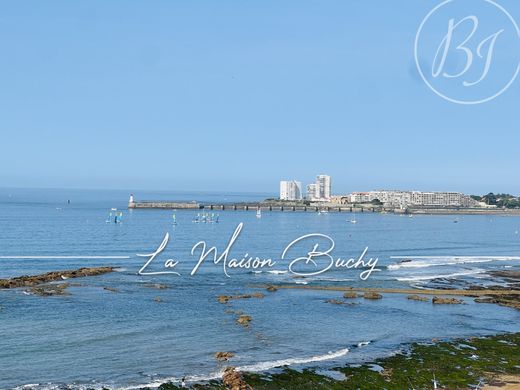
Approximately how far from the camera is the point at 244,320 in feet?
132

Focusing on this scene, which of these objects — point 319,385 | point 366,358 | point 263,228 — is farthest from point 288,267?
point 263,228

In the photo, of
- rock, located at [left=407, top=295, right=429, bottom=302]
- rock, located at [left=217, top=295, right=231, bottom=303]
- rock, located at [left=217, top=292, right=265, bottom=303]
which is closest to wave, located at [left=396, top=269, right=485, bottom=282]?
rock, located at [left=407, top=295, right=429, bottom=302]

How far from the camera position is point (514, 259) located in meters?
86.6

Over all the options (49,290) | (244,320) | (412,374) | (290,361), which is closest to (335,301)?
(244,320)

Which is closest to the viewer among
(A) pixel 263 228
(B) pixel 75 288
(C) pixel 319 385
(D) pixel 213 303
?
(C) pixel 319 385

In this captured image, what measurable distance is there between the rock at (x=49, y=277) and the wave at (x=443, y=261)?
107 feet

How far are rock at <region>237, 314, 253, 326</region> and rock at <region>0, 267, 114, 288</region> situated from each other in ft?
66.9

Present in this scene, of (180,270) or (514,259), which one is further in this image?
(514,259)

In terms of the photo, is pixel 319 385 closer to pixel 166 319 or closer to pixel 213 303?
pixel 166 319

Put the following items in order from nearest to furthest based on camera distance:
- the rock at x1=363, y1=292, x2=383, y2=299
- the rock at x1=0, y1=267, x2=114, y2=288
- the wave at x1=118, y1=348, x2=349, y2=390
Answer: the wave at x1=118, y1=348, x2=349, y2=390, the rock at x1=363, y1=292, x2=383, y2=299, the rock at x1=0, y1=267, x2=114, y2=288

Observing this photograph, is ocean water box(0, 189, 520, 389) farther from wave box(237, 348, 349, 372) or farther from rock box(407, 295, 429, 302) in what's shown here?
rock box(407, 295, 429, 302)

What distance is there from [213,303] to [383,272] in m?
27.5

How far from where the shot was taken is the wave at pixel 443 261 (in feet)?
249

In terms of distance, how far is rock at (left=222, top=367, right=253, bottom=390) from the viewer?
26.6 m
